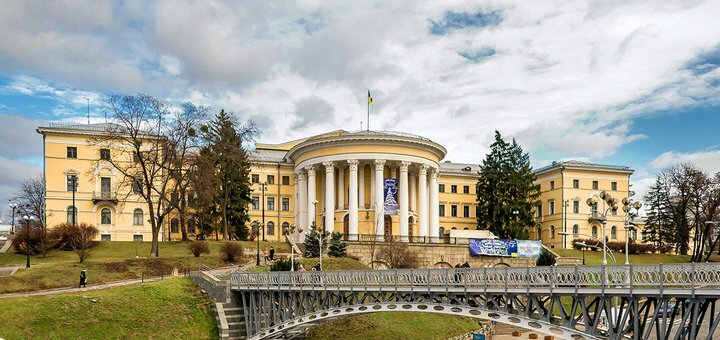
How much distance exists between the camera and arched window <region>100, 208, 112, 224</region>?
7056 centimetres

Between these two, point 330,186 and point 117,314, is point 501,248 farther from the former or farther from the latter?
point 117,314

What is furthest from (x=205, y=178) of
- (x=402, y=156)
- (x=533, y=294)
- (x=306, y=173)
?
(x=533, y=294)

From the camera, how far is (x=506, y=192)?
8094 cm

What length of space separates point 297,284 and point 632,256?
183 feet

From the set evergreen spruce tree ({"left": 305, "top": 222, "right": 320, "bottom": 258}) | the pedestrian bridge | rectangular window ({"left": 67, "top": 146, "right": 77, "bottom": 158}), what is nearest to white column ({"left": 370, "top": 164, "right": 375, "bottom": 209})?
evergreen spruce tree ({"left": 305, "top": 222, "right": 320, "bottom": 258})

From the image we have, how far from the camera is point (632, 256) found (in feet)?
248

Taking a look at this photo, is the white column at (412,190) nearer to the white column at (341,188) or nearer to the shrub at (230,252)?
the white column at (341,188)

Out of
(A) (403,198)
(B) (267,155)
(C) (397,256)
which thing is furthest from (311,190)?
(B) (267,155)

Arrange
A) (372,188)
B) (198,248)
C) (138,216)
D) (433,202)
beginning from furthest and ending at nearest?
(433,202)
(138,216)
(372,188)
(198,248)

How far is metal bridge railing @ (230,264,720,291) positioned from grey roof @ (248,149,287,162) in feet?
162

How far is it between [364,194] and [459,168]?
30.8 m

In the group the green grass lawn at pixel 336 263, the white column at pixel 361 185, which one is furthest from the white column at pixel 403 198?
the green grass lawn at pixel 336 263

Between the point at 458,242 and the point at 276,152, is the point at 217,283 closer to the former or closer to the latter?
the point at 458,242

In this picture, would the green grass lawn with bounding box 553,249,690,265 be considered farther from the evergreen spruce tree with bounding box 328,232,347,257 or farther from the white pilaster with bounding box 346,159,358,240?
the evergreen spruce tree with bounding box 328,232,347,257
